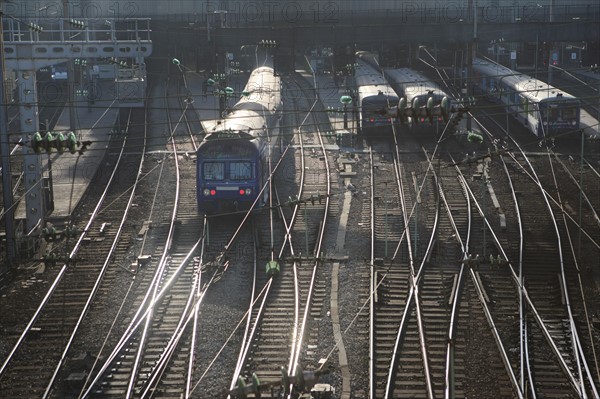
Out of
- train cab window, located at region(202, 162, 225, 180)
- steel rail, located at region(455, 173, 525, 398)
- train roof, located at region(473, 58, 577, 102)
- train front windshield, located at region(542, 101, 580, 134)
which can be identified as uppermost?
train roof, located at region(473, 58, 577, 102)

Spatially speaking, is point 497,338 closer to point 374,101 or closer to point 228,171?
point 228,171

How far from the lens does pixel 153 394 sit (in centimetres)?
1204

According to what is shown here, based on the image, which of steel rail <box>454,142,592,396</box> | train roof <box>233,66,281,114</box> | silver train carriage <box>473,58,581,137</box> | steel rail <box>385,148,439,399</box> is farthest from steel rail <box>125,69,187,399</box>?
silver train carriage <box>473,58,581,137</box>

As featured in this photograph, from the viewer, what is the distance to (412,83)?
30781 mm

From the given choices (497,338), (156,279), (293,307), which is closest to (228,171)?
(156,279)

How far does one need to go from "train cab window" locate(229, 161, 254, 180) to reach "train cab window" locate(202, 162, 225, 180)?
180 mm

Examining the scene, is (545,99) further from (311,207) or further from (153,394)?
(153,394)

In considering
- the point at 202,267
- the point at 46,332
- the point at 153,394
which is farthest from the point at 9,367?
the point at 202,267

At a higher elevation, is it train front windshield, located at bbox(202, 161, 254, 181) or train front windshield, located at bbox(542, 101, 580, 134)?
train front windshield, located at bbox(542, 101, 580, 134)

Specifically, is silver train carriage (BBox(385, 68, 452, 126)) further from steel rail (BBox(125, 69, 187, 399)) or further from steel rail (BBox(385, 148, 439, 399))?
steel rail (BBox(125, 69, 187, 399))

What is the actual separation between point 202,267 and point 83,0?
85.8 feet

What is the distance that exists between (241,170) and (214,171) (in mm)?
547

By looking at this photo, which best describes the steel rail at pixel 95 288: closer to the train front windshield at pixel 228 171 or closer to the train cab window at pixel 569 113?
the train front windshield at pixel 228 171

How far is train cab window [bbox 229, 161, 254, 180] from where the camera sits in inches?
766
